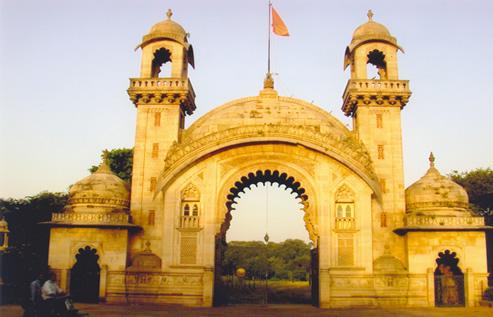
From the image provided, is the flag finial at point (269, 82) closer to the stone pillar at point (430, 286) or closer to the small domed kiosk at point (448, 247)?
the small domed kiosk at point (448, 247)

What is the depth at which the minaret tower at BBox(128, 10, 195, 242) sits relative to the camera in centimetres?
2762

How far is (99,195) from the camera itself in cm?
2706

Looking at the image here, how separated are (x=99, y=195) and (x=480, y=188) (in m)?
34.7

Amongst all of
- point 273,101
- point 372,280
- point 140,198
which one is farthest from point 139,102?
point 372,280

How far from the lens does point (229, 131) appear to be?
1075 inches

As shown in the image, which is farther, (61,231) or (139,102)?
(139,102)

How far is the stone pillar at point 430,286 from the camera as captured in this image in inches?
989

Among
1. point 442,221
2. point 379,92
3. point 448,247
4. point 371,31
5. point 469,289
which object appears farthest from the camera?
point 371,31

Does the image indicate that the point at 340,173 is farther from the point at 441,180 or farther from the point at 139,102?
the point at 139,102

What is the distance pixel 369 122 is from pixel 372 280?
8690 mm

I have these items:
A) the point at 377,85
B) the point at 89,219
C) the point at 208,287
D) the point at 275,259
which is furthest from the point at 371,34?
the point at 275,259

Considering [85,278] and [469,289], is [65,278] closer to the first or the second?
[85,278]

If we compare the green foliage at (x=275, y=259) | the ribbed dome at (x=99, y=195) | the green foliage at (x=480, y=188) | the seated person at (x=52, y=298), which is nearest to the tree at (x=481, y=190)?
the green foliage at (x=480, y=188)

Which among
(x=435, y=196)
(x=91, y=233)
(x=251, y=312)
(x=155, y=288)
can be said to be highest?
(x=435, y=196)
